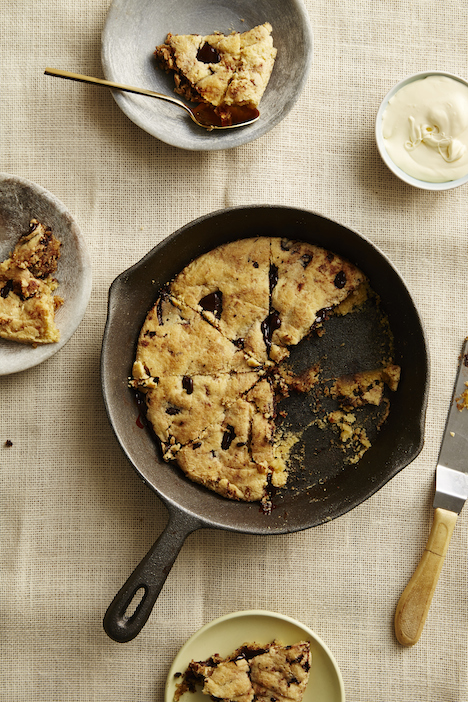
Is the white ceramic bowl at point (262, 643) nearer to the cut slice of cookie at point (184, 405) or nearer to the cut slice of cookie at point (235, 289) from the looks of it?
the cut slice of cookie at point (184, 405)

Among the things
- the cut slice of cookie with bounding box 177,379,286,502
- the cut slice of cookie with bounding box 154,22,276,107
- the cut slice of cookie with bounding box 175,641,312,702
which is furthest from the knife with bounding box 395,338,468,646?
the cut slice of cookie with bounding box 154,22,276,107

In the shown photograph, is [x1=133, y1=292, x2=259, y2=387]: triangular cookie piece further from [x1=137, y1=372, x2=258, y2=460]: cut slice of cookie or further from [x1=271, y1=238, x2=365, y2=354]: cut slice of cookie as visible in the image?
[x1=271, y1=238, x2=365, y2=354]: cut slice of cookie

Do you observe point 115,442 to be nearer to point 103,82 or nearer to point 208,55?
point 103,82

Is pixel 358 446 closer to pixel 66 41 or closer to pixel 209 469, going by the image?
pixel 209 469

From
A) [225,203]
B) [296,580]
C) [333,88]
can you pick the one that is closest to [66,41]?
[225,203]

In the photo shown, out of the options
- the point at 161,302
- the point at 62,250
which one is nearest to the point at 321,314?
the point at 161,302

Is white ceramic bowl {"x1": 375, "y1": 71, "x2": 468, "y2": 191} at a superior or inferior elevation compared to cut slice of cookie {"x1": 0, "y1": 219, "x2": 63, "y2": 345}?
superior

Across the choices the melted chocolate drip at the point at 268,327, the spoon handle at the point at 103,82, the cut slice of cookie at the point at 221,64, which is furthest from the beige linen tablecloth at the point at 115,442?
the melted chocolate drip at the point at 268,327
